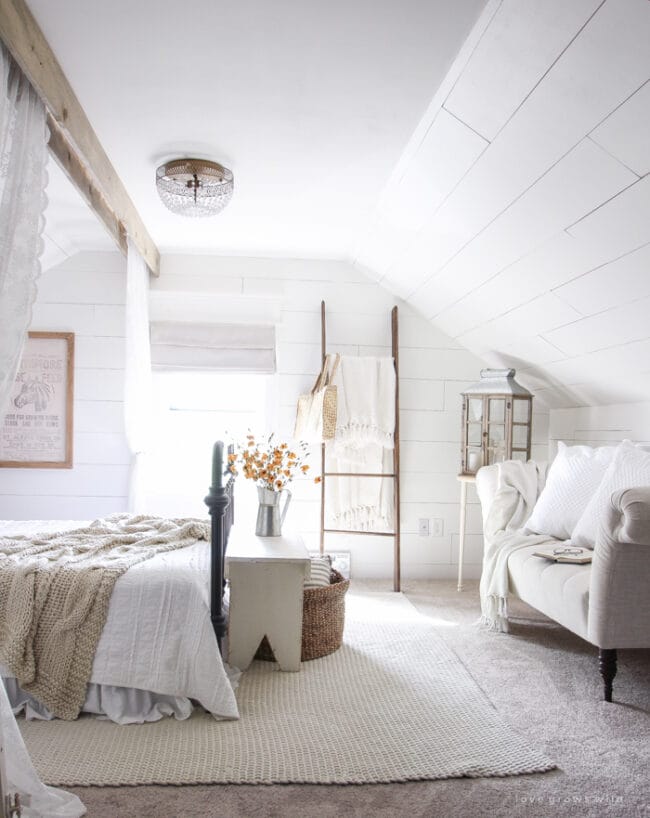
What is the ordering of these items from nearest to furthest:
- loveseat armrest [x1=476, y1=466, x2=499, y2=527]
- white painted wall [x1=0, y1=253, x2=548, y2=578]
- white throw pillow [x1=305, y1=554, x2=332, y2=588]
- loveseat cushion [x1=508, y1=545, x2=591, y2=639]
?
loveseat cushion [x1=508, y1=545, x2=591, y2=639] → white throw pillow [x1=305, y1=554, x2=332, y2=588] → loveseat armrest [x1=476, y1=466, x2=499, y2=527] → white painted wall [x1=0, y1=253, x2=548, y2=578]

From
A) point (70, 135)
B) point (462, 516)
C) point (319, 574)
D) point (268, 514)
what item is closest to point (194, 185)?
point (70, 135)

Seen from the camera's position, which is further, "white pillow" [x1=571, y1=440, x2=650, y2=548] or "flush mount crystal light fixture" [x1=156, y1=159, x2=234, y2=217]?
"flush mount crystal light fixture" [x1=156, y1=159, x2=234, y2=217]

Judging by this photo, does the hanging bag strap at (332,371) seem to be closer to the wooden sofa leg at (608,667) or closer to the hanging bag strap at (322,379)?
the hanging bag strap at (322,379)

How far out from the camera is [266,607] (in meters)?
2.89

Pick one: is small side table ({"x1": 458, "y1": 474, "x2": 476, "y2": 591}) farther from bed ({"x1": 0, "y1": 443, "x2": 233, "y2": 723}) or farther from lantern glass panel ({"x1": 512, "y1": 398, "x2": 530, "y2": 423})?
bed ({"x1": 0, "y1": 443, "x2": 233, "y2": 723})

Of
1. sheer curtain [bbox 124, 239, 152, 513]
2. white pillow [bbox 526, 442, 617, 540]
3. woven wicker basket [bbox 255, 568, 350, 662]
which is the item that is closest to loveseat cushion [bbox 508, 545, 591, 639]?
white pillow [bbox 526, 442, 617, 540]

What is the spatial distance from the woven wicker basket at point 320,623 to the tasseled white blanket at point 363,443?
1.41 metres

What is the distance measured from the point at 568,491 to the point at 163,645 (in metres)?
2.00

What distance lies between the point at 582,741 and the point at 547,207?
1.82m

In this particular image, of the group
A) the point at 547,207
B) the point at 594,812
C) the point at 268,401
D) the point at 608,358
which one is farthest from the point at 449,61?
the point at 268,401

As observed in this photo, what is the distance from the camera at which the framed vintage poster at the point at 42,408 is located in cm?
451

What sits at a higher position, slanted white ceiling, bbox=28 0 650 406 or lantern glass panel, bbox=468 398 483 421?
slanted white ceiling, bbox=28 0 650 406

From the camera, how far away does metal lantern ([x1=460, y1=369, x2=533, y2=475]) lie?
408 centimetres

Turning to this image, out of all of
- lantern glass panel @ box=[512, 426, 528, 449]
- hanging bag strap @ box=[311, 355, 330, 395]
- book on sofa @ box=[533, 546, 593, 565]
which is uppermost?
hanging bag strap @ box=[311, 355, 330, 395]
